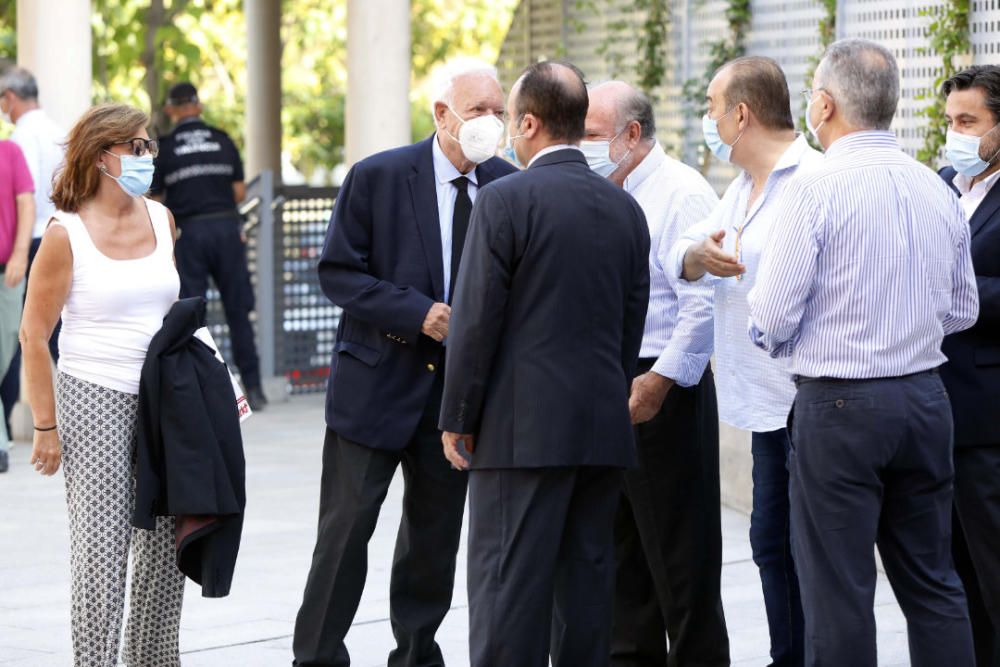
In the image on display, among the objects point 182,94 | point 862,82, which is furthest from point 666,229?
point 182,94

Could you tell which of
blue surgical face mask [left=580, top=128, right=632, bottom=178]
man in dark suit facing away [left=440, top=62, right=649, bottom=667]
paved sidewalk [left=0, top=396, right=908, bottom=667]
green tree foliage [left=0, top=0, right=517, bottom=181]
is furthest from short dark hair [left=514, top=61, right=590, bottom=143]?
green tree foliage [left=0, top=0, right=517, bottom=181]

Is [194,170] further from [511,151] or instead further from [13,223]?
[511,151]

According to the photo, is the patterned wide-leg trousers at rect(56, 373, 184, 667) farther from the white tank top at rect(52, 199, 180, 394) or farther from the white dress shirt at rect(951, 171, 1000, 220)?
the white dress shirt at rect(951, 171, 1000, 220)

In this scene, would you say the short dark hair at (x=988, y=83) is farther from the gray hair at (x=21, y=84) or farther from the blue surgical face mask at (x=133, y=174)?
the gray hair at (x=21, y=84)

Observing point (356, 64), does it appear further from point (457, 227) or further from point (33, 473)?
point (457, 227)

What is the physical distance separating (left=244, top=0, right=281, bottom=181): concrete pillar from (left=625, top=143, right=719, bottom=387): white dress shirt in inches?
386

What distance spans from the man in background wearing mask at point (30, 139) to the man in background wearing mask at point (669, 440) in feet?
16.9

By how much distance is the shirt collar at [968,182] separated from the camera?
4.98 m

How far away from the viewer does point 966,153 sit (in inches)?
194

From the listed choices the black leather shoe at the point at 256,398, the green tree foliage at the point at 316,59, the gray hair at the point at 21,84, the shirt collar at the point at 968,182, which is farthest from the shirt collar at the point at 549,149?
the green tree foliage at the point at 316,59

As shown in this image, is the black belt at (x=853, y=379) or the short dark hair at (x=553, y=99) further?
the short dark hair at (x=553, y=99)

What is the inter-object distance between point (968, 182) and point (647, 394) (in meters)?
1.15

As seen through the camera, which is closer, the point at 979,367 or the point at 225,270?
the point at 979,367

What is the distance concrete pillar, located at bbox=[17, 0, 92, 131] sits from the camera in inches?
406
